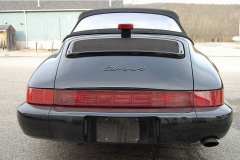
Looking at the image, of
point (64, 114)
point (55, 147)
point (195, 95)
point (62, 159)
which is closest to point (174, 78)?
point (195, 95)

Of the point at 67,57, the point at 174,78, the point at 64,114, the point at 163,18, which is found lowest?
the point at 64,114

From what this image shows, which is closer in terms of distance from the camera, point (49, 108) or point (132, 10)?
point (49, 108)

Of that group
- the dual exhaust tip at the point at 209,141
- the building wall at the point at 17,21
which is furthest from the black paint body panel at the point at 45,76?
the building wall at the point at 17,21

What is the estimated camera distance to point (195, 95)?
6.25 feet

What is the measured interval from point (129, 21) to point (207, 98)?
5.46 feet

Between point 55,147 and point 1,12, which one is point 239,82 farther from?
point 1,12

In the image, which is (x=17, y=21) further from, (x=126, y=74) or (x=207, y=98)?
(x=207, y=98)

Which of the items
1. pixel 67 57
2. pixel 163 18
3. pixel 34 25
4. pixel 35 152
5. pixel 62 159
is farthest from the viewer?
pixel 34 25

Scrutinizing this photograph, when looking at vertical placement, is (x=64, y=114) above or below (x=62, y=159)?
above

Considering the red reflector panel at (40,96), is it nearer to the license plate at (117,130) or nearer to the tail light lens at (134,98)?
the tail light lens at (134,98)

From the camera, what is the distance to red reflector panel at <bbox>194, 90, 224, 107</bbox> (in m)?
1.91

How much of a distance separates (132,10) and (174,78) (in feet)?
5.95

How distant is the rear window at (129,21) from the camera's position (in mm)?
3018

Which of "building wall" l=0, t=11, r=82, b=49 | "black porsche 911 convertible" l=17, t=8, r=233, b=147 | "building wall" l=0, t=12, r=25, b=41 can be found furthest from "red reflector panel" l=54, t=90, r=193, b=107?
"building wall" l=0, t=12, r=25, b=41
